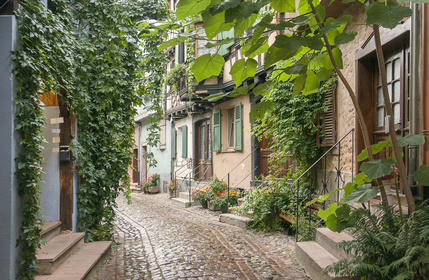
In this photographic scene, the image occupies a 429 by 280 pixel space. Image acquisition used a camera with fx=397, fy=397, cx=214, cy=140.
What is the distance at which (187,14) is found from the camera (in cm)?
207

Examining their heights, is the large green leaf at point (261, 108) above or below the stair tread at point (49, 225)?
above

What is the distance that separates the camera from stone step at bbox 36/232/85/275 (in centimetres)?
435

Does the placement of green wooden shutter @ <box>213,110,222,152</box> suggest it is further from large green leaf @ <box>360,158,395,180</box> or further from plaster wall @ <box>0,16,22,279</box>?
large green leaf @ <box>360,158,395,180</box>

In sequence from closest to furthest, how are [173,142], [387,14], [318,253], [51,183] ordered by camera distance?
[387,14]
[318,253]
[51,183]
[173,142]

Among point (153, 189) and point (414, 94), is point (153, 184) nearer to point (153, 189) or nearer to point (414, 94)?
point (153, 189)

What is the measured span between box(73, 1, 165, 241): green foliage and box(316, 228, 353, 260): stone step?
136 inches

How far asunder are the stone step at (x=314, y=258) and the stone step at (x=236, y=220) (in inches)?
122

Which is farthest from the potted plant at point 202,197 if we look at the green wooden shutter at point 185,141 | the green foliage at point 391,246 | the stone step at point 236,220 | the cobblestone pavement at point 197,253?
the green foliage at point 391,246

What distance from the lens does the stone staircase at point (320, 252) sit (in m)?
4.29

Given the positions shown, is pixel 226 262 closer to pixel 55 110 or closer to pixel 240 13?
pixel 55 110

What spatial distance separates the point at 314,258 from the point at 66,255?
9.95ft

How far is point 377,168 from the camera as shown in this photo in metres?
2.54

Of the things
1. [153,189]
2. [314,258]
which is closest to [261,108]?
[314,258]

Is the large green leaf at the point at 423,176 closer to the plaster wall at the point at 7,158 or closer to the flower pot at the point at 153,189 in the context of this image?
the plaster wall at the point at 7,158
